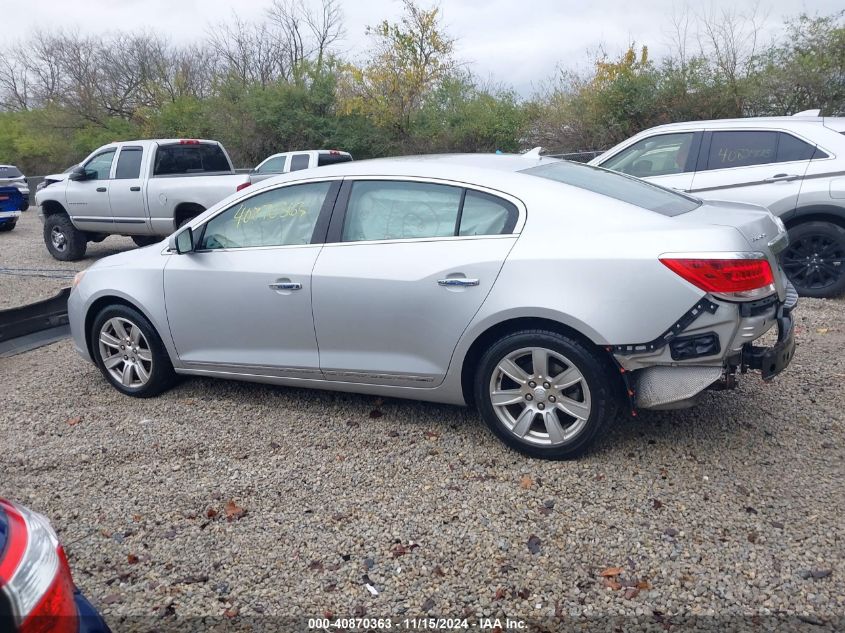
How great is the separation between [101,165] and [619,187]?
9.73 m

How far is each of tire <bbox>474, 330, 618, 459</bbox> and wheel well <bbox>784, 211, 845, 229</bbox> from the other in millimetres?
4532

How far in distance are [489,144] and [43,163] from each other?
23.9 m

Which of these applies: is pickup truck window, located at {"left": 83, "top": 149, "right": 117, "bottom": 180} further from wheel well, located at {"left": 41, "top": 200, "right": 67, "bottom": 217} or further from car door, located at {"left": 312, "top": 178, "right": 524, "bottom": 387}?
car door, located at {"left": 312, "top": 178, "right": 524, "bottom": 387}

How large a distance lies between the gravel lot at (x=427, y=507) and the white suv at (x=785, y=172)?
251cm

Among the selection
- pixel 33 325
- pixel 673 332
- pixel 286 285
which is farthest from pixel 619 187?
pixel 33 325

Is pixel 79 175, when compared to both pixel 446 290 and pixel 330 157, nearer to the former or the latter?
pixel 330 157

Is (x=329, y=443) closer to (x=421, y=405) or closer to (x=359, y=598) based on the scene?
(x=421, y=405)

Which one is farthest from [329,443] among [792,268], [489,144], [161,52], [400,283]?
[161,52]

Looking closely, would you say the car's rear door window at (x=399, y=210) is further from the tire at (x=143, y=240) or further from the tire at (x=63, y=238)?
the tire at (x=63, y=238)

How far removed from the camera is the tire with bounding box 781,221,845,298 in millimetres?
7070

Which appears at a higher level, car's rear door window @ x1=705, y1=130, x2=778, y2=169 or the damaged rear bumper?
car's rear door window @ x1=705, y1=130, x2=778, y2=169

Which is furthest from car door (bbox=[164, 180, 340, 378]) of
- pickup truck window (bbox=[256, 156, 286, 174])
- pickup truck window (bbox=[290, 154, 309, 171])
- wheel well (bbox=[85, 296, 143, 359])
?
pickup truck window (bbox=[256, 156, 286, 174])

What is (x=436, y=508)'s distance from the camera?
3.54 metres

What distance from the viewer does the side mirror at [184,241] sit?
4.82m
